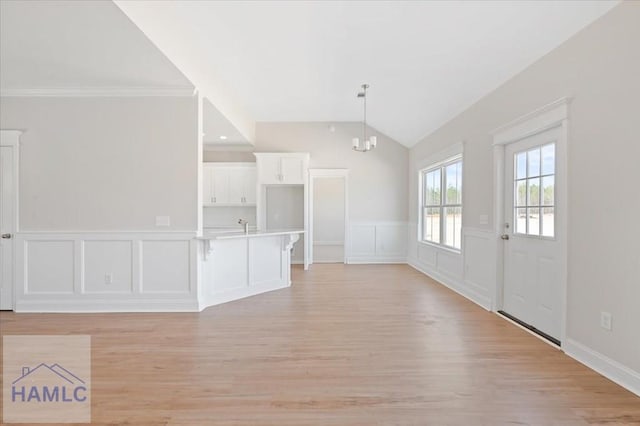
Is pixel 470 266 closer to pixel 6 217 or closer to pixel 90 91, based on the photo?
pixel 90 91

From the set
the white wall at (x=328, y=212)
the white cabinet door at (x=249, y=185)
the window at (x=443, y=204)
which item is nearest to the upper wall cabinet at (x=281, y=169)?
the white cabinet door at (x=249, y=185)

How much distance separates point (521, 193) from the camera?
3.56 metres

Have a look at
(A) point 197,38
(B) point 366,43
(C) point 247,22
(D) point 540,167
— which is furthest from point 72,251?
(D) point 540,167

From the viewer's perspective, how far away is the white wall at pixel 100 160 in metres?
3.89

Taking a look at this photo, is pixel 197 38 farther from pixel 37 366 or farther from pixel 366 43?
pixel 37 366

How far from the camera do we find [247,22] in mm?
3209

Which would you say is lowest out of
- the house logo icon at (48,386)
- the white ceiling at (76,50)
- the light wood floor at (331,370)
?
the house logo icon at (48,386)

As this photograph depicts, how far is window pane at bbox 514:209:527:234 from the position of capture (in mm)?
3490

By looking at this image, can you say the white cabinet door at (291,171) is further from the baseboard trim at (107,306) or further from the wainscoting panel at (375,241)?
the baseboard trim at (107,306)

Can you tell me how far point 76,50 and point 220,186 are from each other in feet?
14.2

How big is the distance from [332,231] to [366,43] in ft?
18.7

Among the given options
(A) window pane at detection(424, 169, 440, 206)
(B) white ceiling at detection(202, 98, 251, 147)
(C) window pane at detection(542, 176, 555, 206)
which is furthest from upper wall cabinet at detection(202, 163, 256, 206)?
(C) window pane at detection(542, 176, 555, 206)

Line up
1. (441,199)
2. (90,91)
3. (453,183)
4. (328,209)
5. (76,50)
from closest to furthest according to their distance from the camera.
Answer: (76,50) < (90,91) < (453,183) < (441,199) < (328,209)

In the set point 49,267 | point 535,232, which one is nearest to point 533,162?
point 535,232
